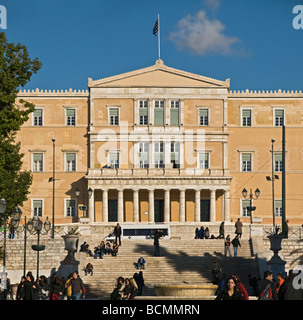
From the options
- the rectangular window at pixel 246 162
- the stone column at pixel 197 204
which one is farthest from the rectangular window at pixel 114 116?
the rectangular window at pixel 246 162

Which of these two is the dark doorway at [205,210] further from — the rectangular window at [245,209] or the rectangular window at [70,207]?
the rectangular window at [70,207]

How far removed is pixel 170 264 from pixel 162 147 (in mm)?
23145

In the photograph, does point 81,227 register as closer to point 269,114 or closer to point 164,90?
point 164,90

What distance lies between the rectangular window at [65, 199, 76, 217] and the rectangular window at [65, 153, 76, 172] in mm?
2658

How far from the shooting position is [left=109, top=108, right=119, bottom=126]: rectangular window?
211 feet

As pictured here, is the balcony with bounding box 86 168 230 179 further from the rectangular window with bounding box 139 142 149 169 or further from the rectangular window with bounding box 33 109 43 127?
the rectangular window with bounding box 33 109 43 127

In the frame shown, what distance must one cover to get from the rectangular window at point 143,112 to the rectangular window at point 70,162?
258 inches

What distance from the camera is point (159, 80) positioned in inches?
2522

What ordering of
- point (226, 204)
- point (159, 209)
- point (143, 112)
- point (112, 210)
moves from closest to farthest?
point (226, 204)
point (112, 210)
point (159, 209)
point (143, 112)

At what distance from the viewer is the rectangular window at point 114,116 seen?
64350 millimetres

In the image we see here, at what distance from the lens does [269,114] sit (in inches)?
2584

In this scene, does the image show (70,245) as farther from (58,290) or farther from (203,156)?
(203,156)

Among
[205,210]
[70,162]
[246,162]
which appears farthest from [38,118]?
[246,162]
